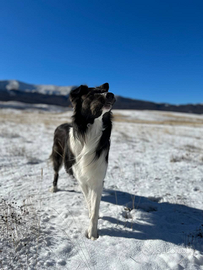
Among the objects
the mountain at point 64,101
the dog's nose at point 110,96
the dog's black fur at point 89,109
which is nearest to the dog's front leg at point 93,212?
the dog's black fur at point 89,109

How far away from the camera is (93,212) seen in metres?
3.01

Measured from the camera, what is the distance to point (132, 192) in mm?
4668

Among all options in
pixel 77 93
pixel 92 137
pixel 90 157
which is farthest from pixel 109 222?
pixel 77 93

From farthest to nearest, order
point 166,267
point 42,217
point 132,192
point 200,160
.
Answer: point 200,160 → point 132,192 → point 42,217 → point 166,267

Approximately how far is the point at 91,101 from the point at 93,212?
1844 millimetres

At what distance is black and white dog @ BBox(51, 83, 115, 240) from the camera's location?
2799 millimetres

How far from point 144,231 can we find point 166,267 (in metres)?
0.82

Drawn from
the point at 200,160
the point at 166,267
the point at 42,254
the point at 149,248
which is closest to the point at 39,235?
the point at 42,254

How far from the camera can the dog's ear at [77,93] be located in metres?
2.94

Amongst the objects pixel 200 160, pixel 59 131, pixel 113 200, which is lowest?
pixel 113 200

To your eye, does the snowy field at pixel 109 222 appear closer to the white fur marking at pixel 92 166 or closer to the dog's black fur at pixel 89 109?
the white fur marking at pixel 92 166

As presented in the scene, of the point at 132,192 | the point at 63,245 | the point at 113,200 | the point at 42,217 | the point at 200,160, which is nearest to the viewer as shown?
the point at 63,245

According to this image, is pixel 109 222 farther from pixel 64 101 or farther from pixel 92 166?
pixel 64 101

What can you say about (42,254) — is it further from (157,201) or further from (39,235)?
(157,201)
